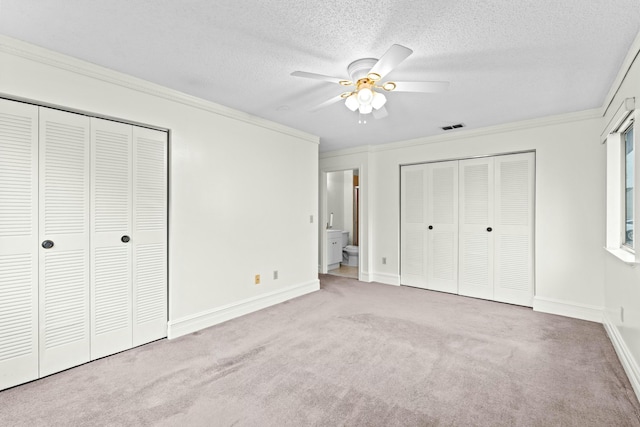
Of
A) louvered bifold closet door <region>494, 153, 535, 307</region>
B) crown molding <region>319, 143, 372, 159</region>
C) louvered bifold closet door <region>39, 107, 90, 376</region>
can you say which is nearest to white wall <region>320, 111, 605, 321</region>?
louvered bifold closet door <region>494, 153, 535, 307</region>

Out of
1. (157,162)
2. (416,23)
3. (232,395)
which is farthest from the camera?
(157,162)

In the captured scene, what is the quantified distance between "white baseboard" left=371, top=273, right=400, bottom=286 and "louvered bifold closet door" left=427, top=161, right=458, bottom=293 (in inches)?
19.9

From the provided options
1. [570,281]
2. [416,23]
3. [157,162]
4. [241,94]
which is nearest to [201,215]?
[157,162]

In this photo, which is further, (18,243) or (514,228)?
(514,228)

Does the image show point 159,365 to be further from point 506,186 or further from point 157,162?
point 506,186

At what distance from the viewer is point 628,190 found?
2848 millimetres

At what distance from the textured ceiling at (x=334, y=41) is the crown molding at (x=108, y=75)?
69mm

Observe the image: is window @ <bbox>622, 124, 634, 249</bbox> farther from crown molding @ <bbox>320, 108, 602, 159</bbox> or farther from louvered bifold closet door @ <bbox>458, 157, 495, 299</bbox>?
louvered bifold closet door @ <bbox>458, 157, 495, 299</bbox>

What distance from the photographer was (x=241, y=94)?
3002 millimetres

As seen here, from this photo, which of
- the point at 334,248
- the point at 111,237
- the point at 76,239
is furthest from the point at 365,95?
the point at 334,248

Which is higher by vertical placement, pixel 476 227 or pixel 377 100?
pixel 377 100

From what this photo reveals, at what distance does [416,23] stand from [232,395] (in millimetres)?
2596

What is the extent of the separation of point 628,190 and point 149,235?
4392mm

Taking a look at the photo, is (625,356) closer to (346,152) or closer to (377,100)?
(377,100)
